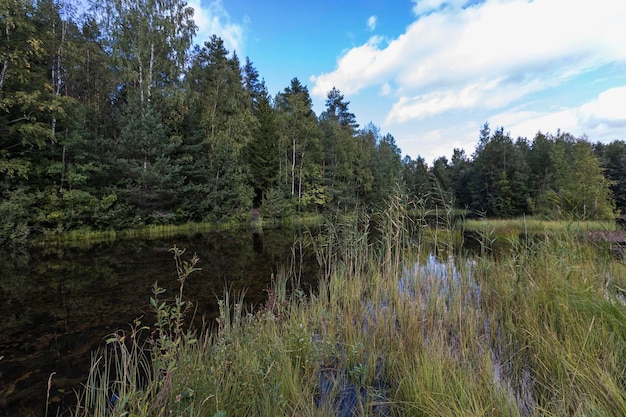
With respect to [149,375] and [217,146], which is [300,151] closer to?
[217,146]

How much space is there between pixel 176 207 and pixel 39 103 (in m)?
8.08

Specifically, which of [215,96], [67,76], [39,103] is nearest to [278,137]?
[215,96]

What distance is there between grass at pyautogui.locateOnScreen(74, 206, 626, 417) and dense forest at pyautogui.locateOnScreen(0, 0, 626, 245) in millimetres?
2012

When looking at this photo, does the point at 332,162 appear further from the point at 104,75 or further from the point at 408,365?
the point at 408,365

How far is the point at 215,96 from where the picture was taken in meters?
20.9

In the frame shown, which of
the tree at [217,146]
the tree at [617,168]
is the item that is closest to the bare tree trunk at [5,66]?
the tree at [217,146]

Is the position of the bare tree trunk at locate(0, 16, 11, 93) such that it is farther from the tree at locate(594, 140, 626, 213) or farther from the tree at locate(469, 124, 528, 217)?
the tree at locate(594, 140, 626, 213)

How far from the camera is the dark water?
120 inches

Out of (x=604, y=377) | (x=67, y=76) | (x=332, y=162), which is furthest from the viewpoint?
(x=332, y=162)

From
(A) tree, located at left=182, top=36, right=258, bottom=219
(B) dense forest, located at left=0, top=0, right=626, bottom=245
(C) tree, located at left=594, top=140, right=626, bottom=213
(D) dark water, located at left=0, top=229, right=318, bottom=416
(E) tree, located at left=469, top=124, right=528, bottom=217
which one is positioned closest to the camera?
(D) dark water, located at left=0, top=229, right=318, bottom=416

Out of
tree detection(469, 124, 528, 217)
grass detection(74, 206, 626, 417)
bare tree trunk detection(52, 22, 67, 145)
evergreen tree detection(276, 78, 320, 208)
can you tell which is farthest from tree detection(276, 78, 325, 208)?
grass detection(74, 206, 626, 417)

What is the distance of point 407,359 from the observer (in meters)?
2.35

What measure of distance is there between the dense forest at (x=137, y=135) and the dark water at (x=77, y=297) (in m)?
3.78

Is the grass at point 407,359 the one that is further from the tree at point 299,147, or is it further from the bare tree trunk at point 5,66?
the tree at point 299,147
